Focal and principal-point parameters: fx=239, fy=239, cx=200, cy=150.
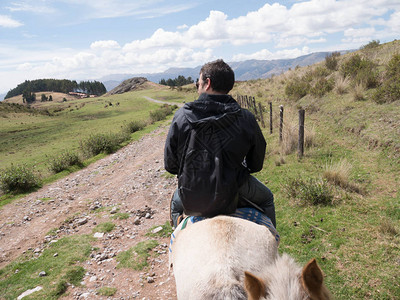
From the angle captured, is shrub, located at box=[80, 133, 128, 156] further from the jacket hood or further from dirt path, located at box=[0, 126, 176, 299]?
the jacket hood

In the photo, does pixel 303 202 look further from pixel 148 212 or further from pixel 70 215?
pixel 70 215

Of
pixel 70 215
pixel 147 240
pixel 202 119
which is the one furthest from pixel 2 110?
pixel 202 119

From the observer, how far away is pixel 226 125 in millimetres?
2107

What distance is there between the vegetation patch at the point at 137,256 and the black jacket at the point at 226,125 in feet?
11.5

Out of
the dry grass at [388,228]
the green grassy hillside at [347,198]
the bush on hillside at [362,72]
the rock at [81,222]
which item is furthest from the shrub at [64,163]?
the bush on hillside at [362,72]

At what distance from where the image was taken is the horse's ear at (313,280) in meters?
1.20

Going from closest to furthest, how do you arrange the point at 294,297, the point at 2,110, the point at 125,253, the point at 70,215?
the point at 294,297 → the point at 125,253 → the point at 70,215 → the point at 2,110

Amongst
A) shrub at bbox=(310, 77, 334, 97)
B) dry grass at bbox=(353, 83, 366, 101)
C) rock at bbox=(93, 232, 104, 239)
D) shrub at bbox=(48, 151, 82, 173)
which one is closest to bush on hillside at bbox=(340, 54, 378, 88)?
dry grass at bbox=(353, 83, 366, 101)

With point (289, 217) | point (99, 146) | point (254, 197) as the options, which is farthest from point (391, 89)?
point (99, 146)

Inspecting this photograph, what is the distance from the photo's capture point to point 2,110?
50875 millimetres

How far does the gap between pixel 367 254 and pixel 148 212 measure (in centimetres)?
540

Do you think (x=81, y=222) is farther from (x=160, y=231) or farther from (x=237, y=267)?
(x=237, y=267)

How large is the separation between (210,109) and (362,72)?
1430 centimetres

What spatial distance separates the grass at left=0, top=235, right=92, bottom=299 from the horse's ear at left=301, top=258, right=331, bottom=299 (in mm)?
4635
